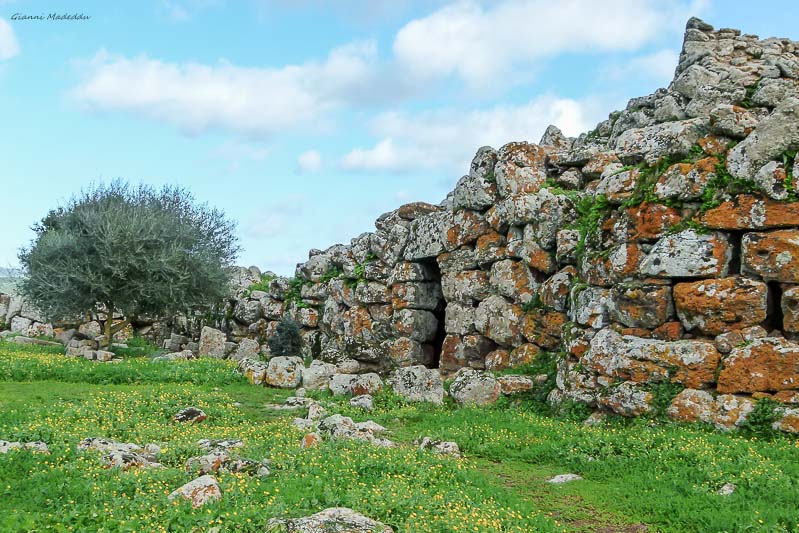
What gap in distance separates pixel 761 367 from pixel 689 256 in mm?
3321

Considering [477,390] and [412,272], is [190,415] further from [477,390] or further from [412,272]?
[412,272]

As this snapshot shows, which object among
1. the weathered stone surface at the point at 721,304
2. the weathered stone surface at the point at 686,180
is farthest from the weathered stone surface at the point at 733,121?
the weathered stone surface at the point at 721,304

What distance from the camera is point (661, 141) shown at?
19219mm

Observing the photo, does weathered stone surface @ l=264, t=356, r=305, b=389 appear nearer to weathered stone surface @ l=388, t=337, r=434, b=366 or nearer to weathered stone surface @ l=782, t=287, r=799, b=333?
weathered stone surface @ l=388, t=337, r=434, b=366

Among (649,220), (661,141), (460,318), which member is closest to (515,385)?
(460,318)

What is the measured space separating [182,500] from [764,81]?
18962 millimetres

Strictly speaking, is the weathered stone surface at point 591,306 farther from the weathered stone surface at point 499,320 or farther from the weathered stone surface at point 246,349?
the weathered stone surface at point 246,349

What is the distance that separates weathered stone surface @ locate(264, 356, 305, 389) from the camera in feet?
81.7

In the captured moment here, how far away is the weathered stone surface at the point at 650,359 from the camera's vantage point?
16469 mm

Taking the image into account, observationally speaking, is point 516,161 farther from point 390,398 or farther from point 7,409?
point 7,409

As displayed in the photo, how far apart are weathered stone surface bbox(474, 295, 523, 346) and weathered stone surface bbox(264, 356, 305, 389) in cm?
721

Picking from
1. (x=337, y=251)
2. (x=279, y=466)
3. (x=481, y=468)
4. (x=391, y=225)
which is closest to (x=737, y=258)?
(x=481, y=468)

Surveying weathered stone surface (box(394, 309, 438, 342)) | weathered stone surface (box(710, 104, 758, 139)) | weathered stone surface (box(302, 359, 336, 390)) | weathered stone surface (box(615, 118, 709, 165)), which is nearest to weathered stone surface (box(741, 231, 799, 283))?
weathered stone surface (box(710, 104, 758, 139))

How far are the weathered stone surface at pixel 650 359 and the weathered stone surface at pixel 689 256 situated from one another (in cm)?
185
